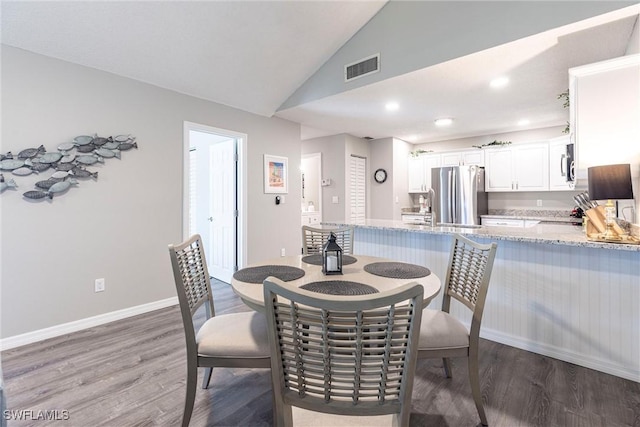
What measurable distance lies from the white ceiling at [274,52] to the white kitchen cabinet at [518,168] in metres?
0.79

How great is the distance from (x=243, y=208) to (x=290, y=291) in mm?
3539

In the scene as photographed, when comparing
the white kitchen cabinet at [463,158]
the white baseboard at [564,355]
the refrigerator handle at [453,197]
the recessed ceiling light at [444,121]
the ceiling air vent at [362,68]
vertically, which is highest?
the ceiling air vent at [362,68]

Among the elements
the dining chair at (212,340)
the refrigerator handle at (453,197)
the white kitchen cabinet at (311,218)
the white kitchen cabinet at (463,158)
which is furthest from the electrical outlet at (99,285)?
the white kitchen cabinet at (463,158)

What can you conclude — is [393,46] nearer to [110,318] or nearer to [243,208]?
[243,208]

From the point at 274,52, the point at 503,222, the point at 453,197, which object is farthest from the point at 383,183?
the point at 274,52

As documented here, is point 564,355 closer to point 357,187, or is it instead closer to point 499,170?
point 499,170

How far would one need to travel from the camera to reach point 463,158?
564cm

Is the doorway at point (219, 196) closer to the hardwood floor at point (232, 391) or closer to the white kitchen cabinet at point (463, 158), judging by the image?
the hardwood floor at point (232, 391)

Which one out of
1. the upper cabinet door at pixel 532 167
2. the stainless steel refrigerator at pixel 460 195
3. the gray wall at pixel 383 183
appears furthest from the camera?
the gray wall at pixel 383 183

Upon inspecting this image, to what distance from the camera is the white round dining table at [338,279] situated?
1.36 metres

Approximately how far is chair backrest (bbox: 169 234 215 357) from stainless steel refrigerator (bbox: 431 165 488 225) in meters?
4.23

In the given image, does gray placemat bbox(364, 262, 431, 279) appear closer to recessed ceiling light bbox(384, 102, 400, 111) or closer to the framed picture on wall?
recessed ceiling light bbox(384, 102, 400, 111)

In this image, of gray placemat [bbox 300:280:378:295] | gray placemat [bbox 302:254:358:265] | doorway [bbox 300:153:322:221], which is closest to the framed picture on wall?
doorway [bbox 300:153:322:221]

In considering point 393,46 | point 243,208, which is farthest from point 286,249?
point 393,46
